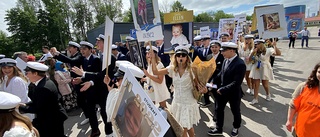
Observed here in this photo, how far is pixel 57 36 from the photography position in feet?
124

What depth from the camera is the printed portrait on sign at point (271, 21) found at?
15.6ft

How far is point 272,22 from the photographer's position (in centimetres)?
481

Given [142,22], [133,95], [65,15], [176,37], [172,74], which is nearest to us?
[133,95]

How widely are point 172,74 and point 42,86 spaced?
202 centimetres

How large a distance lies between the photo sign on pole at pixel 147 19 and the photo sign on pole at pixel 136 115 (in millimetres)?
1092

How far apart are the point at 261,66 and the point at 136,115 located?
5.04m

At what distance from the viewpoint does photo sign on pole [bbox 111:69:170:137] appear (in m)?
1.12

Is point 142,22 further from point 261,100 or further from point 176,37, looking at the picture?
point 261,100

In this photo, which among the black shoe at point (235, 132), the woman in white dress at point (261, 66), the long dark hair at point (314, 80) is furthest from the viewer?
the woman in white dress at point (261, 66)

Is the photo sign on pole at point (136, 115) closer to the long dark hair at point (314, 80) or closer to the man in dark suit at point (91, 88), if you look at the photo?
the long dark hair at point (314, 80)

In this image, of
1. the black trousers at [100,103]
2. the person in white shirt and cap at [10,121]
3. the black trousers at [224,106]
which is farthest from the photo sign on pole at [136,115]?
the black trousers at [224,106]

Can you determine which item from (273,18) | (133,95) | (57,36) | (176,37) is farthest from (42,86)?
(57,36)

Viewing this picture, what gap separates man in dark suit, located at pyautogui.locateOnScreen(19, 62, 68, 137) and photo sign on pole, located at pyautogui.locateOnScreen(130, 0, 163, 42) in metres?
1.59

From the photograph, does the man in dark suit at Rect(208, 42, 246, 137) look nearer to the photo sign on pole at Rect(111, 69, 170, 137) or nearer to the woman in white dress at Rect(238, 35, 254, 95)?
the photo sign on pole at Rect(111, 69, 170, 137)
